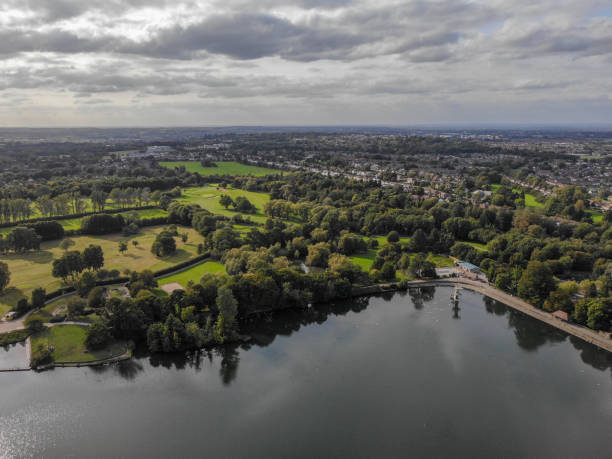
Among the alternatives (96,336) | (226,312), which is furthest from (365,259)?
(96,336)

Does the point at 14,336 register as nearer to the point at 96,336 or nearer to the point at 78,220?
the point at 96,336

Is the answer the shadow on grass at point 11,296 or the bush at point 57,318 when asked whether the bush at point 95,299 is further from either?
the shadow on grass at point 11,296

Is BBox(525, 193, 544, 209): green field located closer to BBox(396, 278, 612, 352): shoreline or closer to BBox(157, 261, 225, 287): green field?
BBox(396, 278, 612, 352): shoreline

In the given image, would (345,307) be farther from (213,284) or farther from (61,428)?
(61,428)

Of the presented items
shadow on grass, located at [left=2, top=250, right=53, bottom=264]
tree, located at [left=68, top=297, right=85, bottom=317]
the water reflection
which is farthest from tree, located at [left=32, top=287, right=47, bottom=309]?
shadow on grass, located at [left=2, top=250, right=53, bottom=264]

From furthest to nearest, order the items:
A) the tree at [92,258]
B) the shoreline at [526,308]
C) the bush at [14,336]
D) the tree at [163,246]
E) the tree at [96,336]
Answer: the tree at [163,246]
the tree at [92,258]
the shoreline at [526,308]
the bush at [14,336]
the tree at [96,336]

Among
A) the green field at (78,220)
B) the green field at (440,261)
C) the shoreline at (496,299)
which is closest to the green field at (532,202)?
the green field at (440,261)
